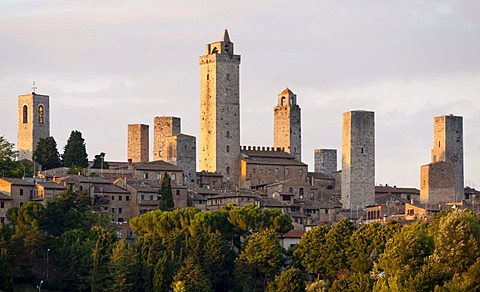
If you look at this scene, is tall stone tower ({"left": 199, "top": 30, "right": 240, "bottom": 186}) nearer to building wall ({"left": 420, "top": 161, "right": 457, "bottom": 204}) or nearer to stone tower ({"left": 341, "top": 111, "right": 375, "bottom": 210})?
stone tower ({"left": 341, "top": 111, "right": 375, "bottom": 210})

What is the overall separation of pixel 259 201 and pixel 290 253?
1349 cm

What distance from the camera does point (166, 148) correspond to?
319 ft

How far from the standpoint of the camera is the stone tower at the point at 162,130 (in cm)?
10150

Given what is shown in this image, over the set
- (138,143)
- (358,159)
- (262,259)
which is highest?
(138,143)

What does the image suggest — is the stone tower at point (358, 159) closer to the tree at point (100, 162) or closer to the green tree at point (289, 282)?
the tree at point (100, 162)

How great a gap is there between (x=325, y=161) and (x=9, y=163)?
2639 cm

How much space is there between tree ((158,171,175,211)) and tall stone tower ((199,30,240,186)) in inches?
549

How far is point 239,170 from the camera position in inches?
3873

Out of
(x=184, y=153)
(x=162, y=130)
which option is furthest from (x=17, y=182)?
(x=162, y=130)

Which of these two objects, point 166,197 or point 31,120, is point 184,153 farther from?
point 166,197

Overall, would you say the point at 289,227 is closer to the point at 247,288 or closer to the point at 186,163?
the point at 247,288

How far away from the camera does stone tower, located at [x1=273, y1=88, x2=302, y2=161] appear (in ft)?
342

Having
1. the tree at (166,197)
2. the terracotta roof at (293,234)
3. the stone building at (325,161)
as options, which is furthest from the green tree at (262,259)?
the stone building at (325,161)

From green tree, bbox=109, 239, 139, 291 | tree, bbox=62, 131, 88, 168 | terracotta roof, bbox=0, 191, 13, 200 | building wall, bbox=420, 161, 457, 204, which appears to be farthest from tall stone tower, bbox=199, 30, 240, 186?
green tree, bbox=109, 239, 139, 291
